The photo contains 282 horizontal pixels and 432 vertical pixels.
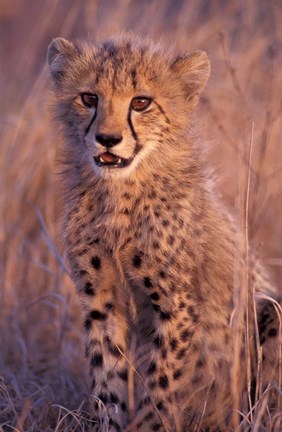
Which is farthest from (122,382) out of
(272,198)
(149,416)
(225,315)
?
(272,198)

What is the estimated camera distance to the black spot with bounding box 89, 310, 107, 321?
3699 millimetres

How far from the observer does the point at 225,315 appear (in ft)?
12.6

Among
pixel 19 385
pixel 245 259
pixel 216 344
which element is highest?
pixel 245 259

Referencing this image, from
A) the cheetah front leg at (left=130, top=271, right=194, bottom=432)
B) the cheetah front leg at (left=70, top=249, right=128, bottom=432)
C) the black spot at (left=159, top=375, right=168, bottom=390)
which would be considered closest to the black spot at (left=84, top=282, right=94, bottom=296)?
the cheetah front leg at (left=70, top=249, right=128, bottom=432)

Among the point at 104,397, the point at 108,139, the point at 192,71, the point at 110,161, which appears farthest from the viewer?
the point at 192,71

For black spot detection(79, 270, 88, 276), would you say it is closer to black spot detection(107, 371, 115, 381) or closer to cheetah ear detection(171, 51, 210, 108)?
black spot detection(107, 371, 115, 381)

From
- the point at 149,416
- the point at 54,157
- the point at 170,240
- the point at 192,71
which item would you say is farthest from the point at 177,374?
the point at 54,157

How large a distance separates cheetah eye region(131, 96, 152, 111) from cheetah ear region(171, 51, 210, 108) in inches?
11.4

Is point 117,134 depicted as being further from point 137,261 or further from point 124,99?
point 137,261

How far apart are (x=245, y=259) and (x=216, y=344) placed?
372 millimetres

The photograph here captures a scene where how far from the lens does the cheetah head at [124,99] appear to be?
3.47 metres

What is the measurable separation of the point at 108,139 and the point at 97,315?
75cm

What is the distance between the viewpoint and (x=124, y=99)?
352cm

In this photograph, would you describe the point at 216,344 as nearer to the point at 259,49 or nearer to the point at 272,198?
the point at 272,198
